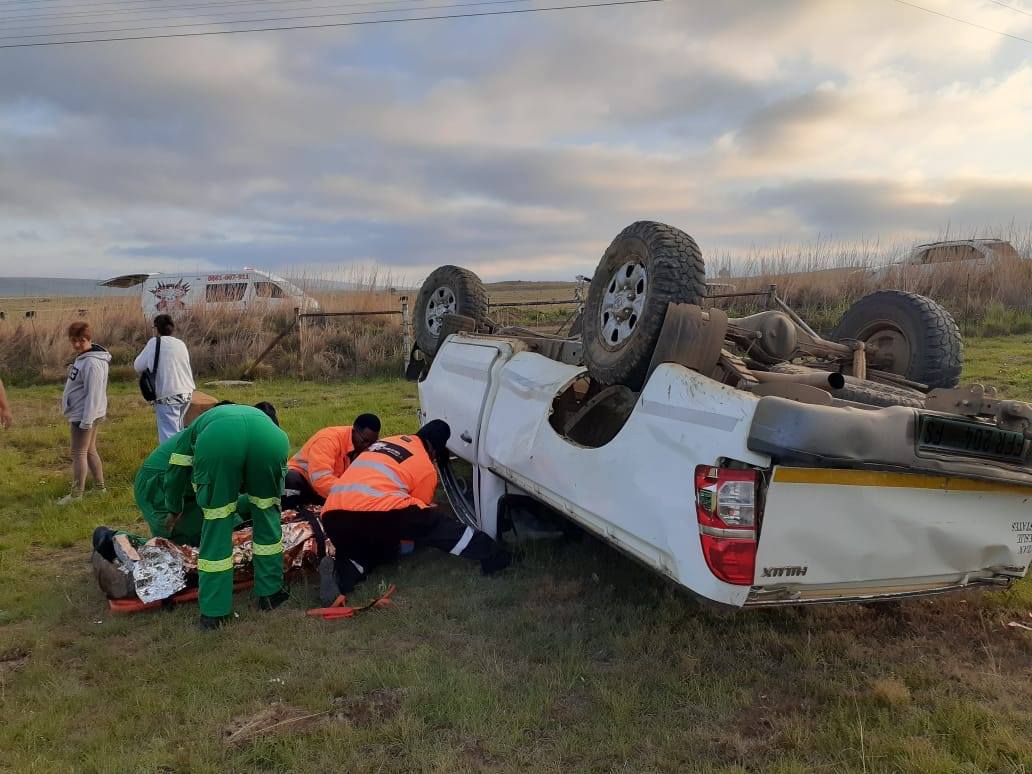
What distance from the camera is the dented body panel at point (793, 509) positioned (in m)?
2.51

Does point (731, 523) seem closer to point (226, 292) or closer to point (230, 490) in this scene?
point (230, 490)

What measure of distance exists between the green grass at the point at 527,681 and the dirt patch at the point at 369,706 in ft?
0.03

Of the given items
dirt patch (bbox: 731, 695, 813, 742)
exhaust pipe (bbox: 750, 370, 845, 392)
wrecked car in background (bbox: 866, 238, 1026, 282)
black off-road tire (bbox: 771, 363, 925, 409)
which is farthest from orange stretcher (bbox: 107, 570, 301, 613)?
wrecked car in background (bbox: 866, 238, 1026, 282)

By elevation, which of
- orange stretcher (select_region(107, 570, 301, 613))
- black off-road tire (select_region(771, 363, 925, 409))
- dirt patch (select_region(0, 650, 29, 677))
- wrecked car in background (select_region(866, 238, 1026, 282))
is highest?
wrecked car in background (select_region(866, 238, 1026, 282))

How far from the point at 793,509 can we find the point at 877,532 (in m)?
0.37

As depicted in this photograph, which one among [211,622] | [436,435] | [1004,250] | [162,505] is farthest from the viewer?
[1004,250]

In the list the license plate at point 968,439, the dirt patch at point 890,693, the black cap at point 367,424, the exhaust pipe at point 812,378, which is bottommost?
the dirt patch at point 890,693

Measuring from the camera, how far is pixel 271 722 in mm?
2885

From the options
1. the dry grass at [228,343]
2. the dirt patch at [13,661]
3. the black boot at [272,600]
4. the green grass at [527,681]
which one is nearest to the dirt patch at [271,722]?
the green grass at [527,681]

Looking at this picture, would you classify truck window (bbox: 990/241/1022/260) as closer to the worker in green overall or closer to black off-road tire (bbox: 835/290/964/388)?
black off-road tire (bbox: 835/290/964/388)

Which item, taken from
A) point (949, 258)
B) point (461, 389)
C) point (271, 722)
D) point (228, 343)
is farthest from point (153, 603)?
point (949, 258)

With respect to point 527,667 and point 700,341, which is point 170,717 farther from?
point 700,341

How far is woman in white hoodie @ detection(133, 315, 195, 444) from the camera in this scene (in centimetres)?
642

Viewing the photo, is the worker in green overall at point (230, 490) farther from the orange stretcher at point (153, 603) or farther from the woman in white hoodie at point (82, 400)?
the woman in white hoodie at point (82, 400)
